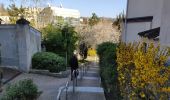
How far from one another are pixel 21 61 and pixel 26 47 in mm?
915

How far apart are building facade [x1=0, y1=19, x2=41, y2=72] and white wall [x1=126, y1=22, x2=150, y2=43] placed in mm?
6511

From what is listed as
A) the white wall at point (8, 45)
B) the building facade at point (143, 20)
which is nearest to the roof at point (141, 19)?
the building facade at point (143, 20)

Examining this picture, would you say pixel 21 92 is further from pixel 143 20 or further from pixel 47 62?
pixel 47 62

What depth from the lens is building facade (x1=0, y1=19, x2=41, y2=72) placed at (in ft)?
68.6

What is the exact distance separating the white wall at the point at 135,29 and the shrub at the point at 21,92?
6.18 meters

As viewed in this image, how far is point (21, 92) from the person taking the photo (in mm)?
10695

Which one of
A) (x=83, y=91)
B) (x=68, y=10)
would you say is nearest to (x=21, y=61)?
(x=83, y=91)

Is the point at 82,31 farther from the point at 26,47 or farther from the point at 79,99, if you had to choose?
the point at 79,99

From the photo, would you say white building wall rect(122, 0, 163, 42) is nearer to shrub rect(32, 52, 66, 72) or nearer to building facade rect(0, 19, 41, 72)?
shrub rect(32, 52, 66, 72)

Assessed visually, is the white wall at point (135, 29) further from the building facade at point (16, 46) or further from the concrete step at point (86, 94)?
the building facade at point (16, 46)

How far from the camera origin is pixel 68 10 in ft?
263

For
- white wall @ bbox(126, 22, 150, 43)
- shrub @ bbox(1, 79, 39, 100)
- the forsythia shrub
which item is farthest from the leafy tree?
the forsythia shrub

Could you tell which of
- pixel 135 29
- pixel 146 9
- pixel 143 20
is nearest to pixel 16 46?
pixel 135 29

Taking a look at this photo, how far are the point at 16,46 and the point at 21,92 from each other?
10750 millimetres
